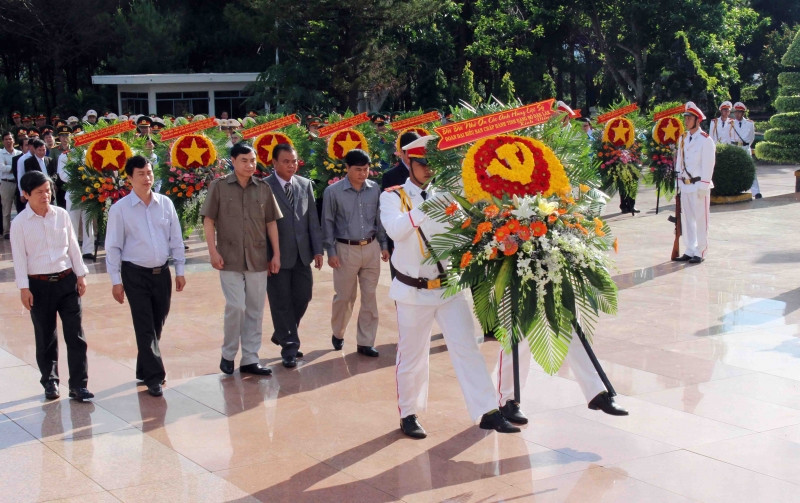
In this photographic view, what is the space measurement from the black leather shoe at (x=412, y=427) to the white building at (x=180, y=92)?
29343mm

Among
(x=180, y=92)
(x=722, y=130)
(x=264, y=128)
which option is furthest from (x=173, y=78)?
(x=264, y=128)

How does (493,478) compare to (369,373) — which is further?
(369,373)

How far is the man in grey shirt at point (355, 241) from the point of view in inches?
318

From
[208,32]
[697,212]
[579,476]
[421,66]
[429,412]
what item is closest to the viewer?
[579,476]

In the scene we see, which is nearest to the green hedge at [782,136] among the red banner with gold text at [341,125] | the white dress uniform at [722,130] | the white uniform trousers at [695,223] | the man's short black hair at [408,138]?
the white dress uniform at [722,130]

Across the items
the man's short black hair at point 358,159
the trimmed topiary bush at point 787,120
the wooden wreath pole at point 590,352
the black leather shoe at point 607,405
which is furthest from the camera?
the trimmed topiary bush at point 787,120

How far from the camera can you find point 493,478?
5.31 metres

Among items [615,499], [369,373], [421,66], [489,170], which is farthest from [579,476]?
[421,66]

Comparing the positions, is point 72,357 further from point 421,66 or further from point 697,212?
point 421,66

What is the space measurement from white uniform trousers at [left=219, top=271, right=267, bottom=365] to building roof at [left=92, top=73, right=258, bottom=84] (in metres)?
27.4

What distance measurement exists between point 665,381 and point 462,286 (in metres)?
2.32

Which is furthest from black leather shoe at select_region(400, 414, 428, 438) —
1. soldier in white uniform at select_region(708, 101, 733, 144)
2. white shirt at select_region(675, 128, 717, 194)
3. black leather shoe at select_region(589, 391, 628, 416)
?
soldier in white uniform at select_region(708, 101, 733, 144)

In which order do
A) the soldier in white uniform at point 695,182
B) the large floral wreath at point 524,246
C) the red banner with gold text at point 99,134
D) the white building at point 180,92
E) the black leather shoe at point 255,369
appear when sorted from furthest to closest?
the white building at point 180,92
the soldier in white uniform at point 695,182
the red banner with gold text at point 99,134
the black leather shoe at point 255,369
the large floral wreath at point 524,246

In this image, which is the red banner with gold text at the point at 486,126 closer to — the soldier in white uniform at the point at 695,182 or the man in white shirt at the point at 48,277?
the man in white shirt at the point at 48,277
